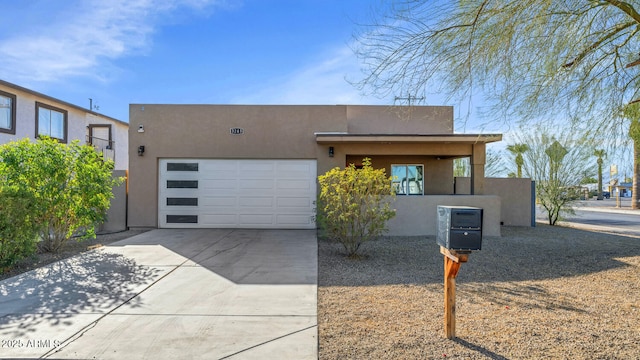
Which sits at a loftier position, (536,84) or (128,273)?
(536,84)

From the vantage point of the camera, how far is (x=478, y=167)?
11859 millimetres

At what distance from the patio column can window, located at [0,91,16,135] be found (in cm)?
1729

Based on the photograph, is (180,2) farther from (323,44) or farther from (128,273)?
(128,273)

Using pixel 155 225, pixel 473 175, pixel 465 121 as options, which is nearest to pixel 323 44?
pixel 465 121

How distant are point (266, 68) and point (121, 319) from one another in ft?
26.2

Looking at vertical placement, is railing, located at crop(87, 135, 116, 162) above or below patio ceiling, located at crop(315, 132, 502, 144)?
above

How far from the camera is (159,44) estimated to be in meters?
11.3

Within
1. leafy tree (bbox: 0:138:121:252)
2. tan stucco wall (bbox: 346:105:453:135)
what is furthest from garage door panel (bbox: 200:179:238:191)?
tan stucco wall (bbox: 346:105:453:135)

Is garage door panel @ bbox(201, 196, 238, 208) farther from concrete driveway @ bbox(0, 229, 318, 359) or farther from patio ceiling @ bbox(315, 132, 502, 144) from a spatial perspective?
concrete driveway @ bbox(0, 229, 318, 359)

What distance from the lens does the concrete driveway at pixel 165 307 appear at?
3.54 m

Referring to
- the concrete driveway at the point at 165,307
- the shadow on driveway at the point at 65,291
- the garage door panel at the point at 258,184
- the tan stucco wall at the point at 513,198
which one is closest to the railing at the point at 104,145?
the garage door panel at the point at 258,184

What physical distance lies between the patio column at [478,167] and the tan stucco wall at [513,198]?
6.66 feet

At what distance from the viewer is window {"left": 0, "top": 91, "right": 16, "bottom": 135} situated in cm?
1419

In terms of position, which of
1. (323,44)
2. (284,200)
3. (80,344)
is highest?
(323,44)
